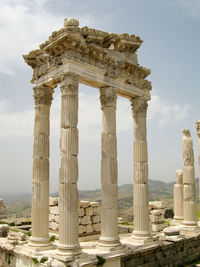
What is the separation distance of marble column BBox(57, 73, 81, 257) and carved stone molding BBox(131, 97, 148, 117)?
4.86 meters

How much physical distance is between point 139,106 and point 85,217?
24.4ft

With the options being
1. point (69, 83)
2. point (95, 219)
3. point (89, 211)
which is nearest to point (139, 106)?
point (69, 83)

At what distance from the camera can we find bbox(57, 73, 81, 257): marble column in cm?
1213

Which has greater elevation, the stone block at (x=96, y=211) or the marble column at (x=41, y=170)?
the marble column at (x=41, y=170)

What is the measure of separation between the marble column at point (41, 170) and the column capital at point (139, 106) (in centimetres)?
480

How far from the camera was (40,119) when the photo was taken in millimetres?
14898

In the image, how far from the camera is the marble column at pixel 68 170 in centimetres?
1213

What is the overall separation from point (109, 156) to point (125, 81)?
4.38m

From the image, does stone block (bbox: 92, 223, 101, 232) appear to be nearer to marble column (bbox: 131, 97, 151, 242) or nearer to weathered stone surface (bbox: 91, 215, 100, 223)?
weathered stone surface (bbox: 91, 215, 100, 223)

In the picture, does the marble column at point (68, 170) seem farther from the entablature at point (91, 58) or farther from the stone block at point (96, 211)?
the stone block at point (96, 211)

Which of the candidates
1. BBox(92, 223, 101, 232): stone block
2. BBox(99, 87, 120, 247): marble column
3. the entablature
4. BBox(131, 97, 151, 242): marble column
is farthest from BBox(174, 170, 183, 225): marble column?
BBox(99, 87, 120, 247): marble column

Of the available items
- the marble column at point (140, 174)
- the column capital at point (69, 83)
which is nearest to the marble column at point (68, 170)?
the column capital at point (69, 83)

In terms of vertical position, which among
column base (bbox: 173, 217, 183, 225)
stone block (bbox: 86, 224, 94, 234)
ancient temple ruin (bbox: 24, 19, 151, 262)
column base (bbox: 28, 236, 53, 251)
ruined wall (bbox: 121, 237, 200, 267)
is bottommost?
ruined wall (bbox: 121, 237, 200, 267)

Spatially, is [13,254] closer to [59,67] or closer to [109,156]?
[109,156]
